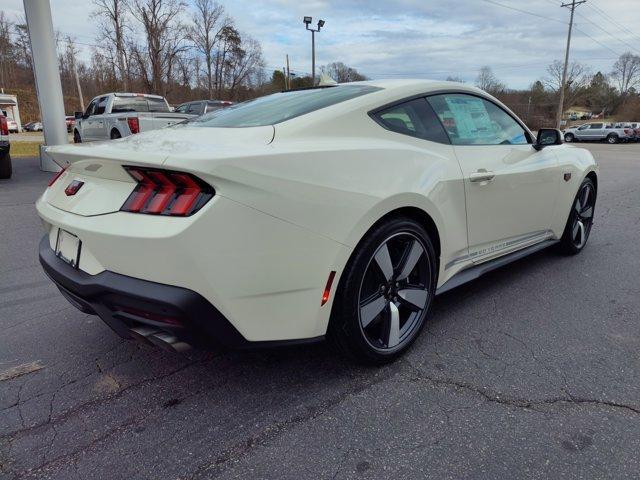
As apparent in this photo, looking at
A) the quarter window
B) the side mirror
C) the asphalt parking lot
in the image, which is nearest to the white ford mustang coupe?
the asphalt parking lot

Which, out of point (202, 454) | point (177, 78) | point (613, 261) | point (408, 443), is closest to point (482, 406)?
point (408, 443)

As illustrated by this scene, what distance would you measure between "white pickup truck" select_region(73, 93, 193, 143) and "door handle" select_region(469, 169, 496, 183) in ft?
30.5

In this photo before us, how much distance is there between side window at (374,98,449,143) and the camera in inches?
102

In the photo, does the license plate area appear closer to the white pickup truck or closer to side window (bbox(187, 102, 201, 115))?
the white pickup truck

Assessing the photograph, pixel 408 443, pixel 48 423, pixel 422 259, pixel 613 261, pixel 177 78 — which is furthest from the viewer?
pixel 177 78

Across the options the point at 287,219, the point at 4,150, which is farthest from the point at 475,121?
the point at 4,150

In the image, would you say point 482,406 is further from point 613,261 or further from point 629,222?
point 629,222

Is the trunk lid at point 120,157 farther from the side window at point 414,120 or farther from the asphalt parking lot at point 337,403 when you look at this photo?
the asphalt parking lot at point 337,403

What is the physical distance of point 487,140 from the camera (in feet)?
10.6

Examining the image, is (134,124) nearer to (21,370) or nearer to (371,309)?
(21,370)

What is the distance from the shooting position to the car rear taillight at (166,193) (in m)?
1.78

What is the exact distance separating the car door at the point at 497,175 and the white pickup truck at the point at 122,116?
8957mm

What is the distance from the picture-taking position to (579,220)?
456 centimetres

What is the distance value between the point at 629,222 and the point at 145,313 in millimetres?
6534
